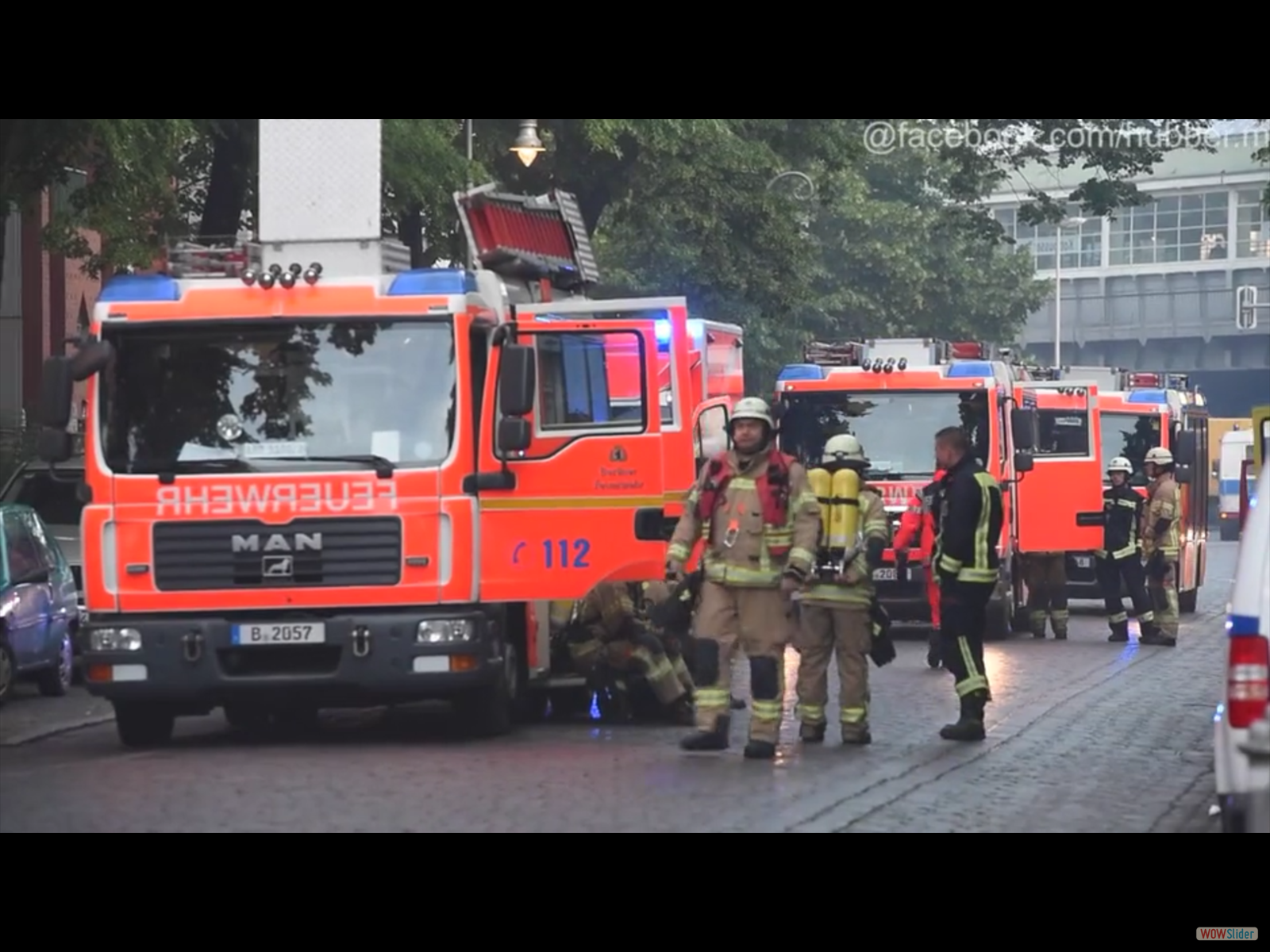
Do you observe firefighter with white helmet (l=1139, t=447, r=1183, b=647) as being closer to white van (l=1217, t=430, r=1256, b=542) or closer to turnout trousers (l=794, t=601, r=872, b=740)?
turnout trousers (l=794, t=601, r=872, b=740)

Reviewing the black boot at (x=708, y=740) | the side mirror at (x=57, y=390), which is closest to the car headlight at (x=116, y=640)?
the side mirror at (x=57, y=390)

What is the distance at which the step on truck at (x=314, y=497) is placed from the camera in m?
13.3

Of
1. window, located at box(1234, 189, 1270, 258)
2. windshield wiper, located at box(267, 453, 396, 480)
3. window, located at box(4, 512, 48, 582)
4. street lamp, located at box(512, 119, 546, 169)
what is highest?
window, located at box(1234, 189, 1270, 258)

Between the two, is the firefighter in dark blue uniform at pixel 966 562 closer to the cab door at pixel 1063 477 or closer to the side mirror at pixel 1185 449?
the cab door at pixel 1063 477

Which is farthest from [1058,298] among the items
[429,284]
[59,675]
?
[429,284]

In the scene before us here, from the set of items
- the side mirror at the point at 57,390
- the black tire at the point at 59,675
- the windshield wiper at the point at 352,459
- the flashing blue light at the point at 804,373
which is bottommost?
the black tire at the point at 59,675

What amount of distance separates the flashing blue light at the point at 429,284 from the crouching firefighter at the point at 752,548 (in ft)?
5.88

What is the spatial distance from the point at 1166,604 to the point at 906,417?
10.3 feet

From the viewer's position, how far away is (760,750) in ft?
42.5

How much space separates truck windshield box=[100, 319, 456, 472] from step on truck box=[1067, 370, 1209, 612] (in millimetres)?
14730

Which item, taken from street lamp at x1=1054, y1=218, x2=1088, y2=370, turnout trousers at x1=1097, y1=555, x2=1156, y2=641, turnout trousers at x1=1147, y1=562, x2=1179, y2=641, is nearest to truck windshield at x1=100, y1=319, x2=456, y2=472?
turnout trousers at x1=1097, y1=555, x2=1156, y2=641

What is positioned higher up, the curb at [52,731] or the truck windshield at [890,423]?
the truck windshield at [890,423]

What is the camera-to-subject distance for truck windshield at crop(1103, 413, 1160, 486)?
30.4 meters
